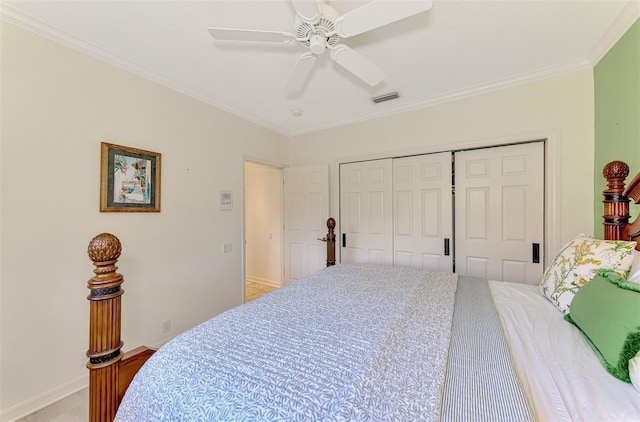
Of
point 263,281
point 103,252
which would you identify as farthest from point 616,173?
point 263,281

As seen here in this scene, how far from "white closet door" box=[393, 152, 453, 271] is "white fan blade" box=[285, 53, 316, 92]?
164cm

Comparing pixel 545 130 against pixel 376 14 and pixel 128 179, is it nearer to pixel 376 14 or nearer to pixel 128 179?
pixel 376 14

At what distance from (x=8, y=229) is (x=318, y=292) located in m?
1.97

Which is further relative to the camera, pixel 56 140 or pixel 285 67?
pixel 285 67

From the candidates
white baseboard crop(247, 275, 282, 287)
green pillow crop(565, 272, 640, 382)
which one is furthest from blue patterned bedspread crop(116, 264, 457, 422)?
white baseboard crop(247, 275, 282, 287)

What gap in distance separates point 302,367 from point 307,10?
5.16 feet

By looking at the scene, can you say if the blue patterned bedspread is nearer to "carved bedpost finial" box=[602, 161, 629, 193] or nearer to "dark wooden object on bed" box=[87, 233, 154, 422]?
"dark wooden object on bed" box=[87, 233, 154, 422]

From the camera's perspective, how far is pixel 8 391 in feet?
5.15

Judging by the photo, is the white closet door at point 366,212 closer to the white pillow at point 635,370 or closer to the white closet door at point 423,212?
the white closet door at point 423,212

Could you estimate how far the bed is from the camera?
26.5 inches

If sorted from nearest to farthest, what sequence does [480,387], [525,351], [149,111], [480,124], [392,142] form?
[480,387]
[525,351]
[149,111]
[480,124]
[392,142]

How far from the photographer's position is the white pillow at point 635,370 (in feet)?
2.38

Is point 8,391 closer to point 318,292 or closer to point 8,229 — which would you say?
point 8,229

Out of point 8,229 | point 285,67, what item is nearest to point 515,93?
point 285,67
